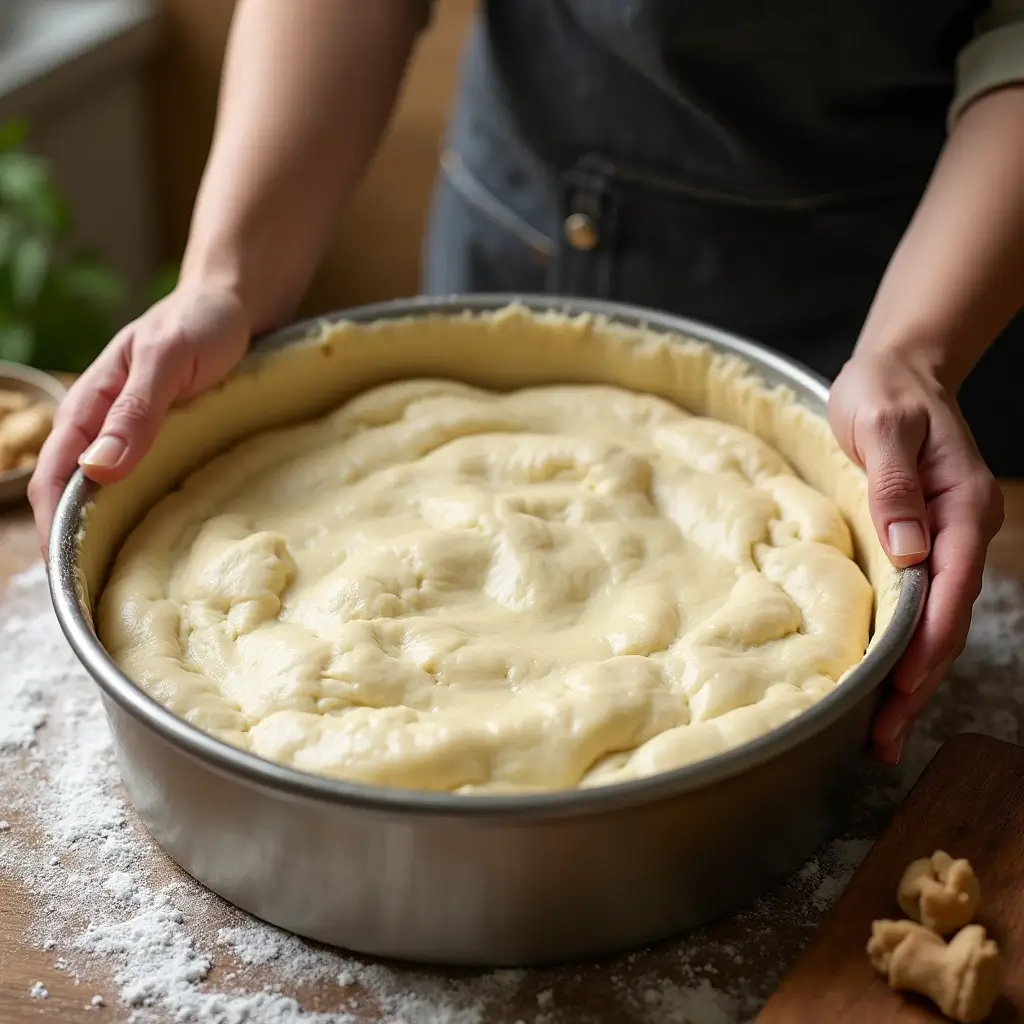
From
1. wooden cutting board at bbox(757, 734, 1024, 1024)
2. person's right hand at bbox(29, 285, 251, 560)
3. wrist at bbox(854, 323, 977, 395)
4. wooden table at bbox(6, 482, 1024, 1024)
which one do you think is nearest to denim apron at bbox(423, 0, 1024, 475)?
wrist at bbox(854, 323, 977, 395)

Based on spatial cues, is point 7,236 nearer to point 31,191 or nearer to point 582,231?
point 31,191

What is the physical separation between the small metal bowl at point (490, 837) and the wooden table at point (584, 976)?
19mm

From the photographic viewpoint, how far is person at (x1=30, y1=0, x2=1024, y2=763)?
47.2 inches

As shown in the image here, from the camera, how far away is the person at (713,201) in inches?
47.2

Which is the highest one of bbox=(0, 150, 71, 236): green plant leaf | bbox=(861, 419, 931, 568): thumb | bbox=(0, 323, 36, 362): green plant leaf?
bbox=(861, 419, 931, 568): thumb

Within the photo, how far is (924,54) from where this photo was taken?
1466 mm

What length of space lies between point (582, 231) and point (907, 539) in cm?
75

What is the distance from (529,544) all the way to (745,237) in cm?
62

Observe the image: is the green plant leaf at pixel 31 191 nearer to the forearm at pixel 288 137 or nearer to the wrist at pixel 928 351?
the forearm at pixel 288 137

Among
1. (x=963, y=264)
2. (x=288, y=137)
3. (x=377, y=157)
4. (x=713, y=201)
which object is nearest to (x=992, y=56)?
(x=963, y=264)

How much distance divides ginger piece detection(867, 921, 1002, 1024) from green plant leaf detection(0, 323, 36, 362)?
73.9 inches

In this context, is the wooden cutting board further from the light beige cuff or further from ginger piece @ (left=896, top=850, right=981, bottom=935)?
the light beige cuff

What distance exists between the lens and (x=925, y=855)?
3.24 feet

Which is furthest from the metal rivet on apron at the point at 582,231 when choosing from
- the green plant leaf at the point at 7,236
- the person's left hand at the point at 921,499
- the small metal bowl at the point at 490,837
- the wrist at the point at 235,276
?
the green plant leaf at the point at 7,236
